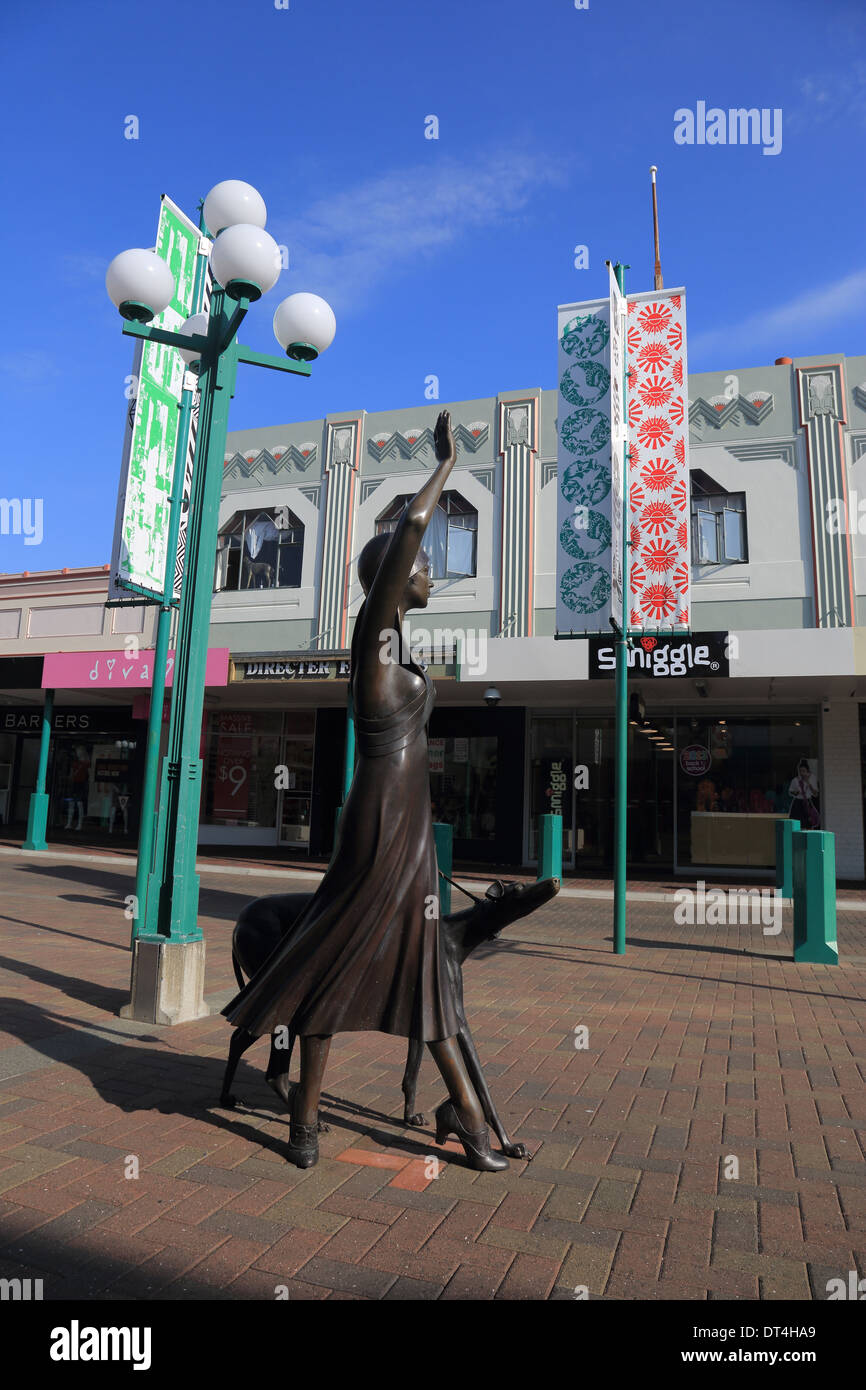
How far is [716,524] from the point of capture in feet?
51.4

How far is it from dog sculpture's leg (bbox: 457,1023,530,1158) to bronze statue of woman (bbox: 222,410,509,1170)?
0.04 meters

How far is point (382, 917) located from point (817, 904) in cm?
605

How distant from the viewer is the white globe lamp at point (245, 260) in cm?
501

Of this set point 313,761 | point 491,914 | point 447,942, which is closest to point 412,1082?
point 447,942

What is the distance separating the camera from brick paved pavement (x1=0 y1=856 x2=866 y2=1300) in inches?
98.6

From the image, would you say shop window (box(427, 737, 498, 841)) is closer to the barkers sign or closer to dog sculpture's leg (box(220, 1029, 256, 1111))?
the barkers sign

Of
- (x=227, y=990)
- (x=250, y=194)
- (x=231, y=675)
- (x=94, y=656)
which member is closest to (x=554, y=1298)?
(x=227, y=990)

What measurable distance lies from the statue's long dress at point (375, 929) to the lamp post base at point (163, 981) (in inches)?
77.8

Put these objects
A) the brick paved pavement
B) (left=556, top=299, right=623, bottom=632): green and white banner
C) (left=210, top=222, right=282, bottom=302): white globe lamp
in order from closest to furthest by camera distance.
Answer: the brick paved pavement
(left=210, top=222, right=282, bottom=302): white globe lamp
(left=556, top=299, right=623, bottom=632): green and white banner

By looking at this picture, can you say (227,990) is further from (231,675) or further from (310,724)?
(310,724)

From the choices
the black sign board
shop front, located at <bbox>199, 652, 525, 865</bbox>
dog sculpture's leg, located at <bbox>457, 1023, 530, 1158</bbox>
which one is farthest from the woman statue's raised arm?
the black sign board

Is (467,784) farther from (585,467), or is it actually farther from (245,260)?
(245,260)

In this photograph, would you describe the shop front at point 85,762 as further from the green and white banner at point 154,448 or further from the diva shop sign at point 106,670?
the green and white banner at point 154,448
